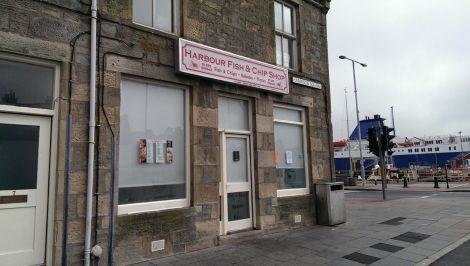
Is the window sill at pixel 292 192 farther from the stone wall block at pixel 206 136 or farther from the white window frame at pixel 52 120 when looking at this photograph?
the white window frame at pixel 52 120

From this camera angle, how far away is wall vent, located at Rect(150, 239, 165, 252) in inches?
254

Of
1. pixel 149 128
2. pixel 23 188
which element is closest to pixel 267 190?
pixel 149 128

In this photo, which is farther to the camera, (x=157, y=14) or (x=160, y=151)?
(x=157, y=14)

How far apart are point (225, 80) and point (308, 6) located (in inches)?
185

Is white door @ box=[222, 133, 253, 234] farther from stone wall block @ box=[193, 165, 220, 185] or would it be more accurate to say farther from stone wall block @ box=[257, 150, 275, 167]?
stone wall block @ box=[193, 165, 220, 185]

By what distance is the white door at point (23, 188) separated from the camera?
5191 mm

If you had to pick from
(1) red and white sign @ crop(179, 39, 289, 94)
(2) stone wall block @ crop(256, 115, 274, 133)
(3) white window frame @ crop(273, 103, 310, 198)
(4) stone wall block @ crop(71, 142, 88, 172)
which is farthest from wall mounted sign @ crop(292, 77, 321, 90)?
(4) stone wall block @ crop(71, 142, 88, 172)

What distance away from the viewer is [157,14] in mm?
7336

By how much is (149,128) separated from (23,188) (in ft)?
7.72

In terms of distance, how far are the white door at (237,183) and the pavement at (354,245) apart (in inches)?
20.4

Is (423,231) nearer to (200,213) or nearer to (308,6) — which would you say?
(200,213)

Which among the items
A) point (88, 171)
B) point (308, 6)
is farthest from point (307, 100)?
point (88, 171)

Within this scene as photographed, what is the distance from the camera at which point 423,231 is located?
9242 mm

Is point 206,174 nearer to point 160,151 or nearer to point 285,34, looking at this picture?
point 160,151
